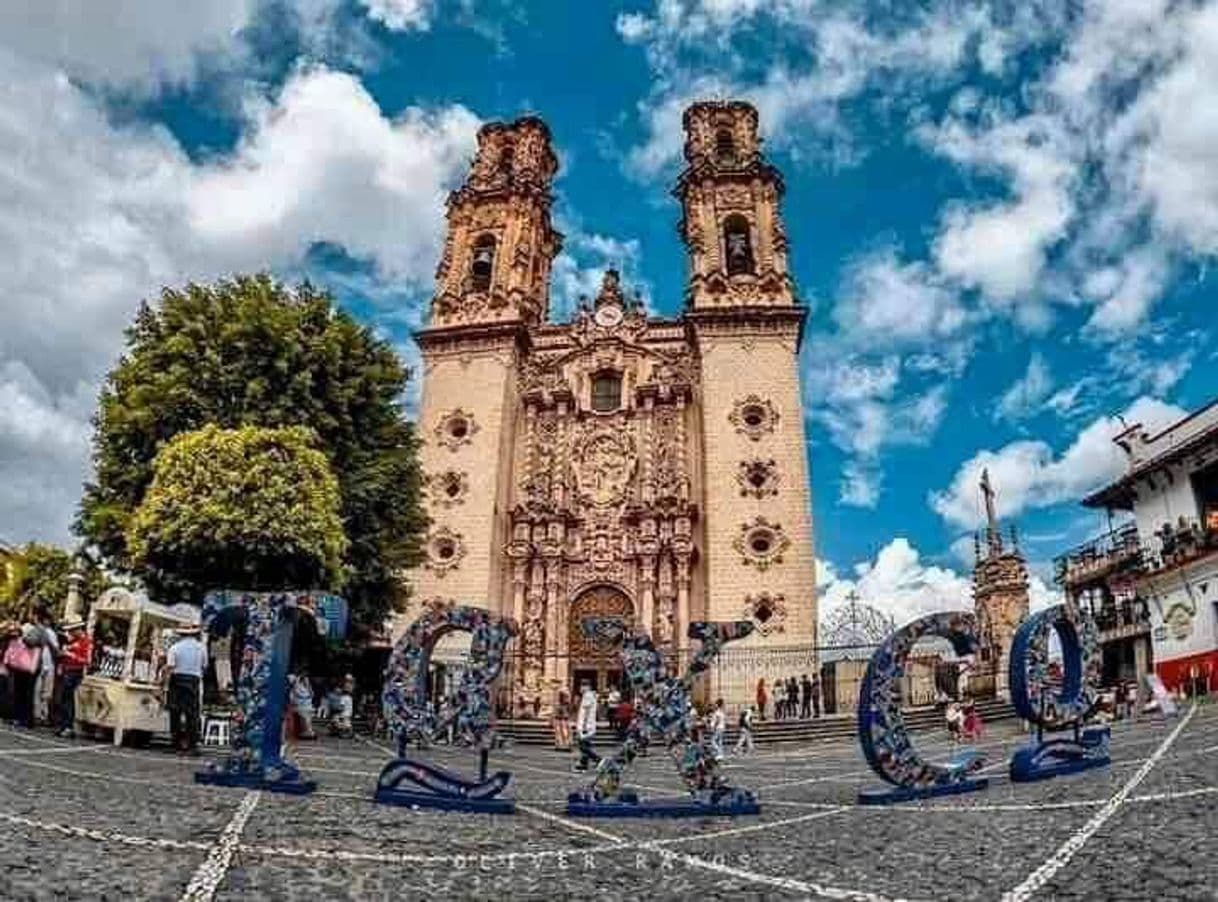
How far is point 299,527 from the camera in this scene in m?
14.6

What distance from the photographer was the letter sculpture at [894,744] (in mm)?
7359

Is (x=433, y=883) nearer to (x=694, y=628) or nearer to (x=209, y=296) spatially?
(x=694, y=628)

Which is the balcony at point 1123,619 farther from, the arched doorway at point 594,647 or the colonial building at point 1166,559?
the arched doorway at point 594,647

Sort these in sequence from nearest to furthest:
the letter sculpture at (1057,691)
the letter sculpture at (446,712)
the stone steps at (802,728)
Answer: the letter sculpture at (446,712) → the letter sculpture at (1057,691) → the stone steps at (802,728)

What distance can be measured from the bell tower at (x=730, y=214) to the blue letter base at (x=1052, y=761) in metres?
23.5

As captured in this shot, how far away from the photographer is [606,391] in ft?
104

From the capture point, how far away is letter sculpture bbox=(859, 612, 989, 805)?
7.36 m

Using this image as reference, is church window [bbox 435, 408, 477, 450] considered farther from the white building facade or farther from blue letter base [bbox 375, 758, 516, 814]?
blue letter base [bbox 375, 758, 516, 814]

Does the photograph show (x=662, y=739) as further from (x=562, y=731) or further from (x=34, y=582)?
(x=34, y=582)

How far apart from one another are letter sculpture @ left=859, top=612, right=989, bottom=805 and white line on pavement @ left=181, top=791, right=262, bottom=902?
4.90 metres

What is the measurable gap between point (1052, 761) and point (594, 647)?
20.4 metres

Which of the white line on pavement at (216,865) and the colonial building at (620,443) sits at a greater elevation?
the colonial building at (620,443)

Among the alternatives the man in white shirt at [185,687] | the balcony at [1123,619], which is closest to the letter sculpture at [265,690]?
the man in white shirt at [185,687]

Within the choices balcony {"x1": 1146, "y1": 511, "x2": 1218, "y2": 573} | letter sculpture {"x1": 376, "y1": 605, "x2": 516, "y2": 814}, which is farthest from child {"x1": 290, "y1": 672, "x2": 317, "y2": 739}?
balcony {"x1": 1146, "y1": 511, "x2": 1218, "y2": 573}
